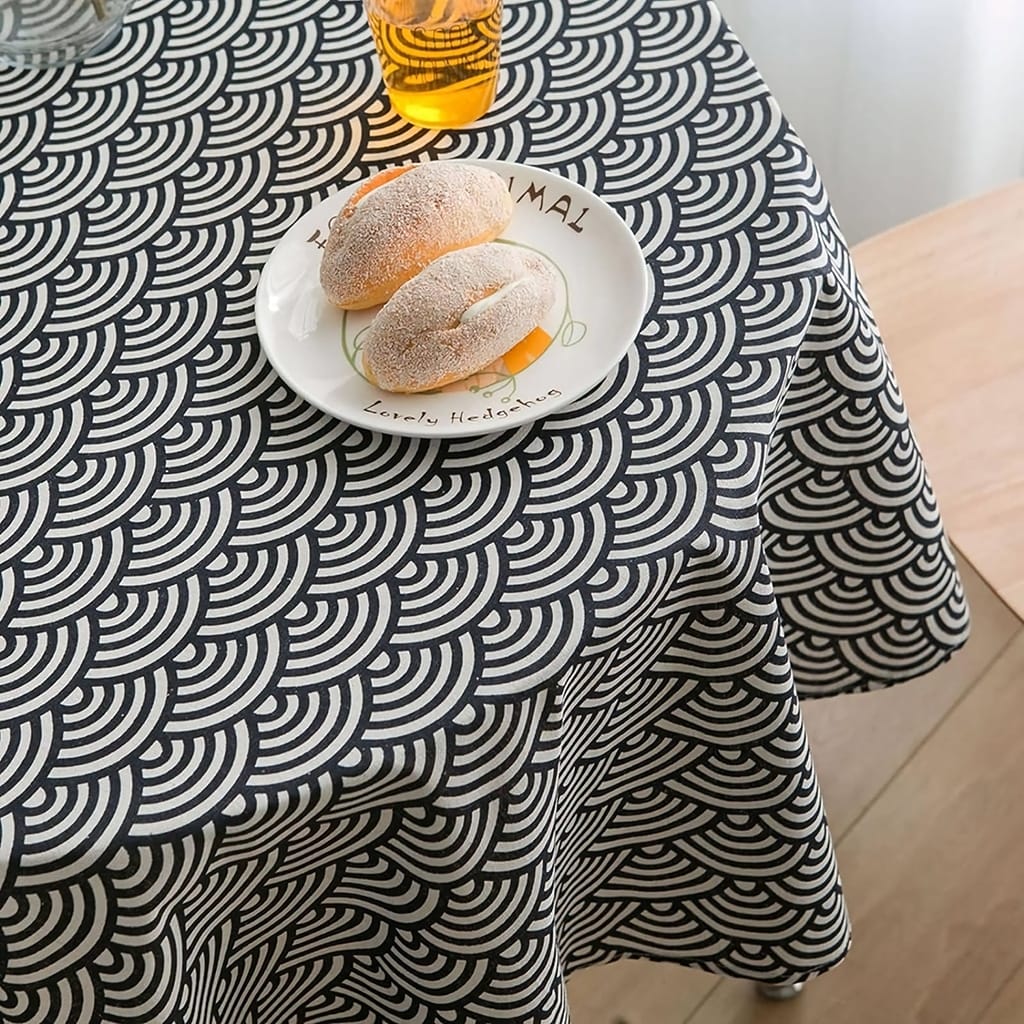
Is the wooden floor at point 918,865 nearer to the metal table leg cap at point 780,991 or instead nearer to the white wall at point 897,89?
the metal table leg cap at point 780,991

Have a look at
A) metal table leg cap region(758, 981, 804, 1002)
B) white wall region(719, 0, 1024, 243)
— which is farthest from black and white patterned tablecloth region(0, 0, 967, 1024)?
white wall region(719, 0, 1024, 243)

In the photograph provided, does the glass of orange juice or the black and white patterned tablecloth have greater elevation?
the glass of orange juice

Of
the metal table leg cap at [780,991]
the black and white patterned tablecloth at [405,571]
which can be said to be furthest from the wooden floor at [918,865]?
the black and white patterned tablecloth at [405,571]

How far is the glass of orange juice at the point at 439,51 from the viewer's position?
95cm

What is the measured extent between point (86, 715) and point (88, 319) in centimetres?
31

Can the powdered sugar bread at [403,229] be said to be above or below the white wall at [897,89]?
above

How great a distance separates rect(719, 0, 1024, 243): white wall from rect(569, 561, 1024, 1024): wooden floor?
1.95ft

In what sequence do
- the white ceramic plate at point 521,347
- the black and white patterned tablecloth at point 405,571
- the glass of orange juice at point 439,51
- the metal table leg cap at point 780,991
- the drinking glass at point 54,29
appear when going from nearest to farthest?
the black and white patterned tablecloth at point 405,571, the white ceramic plate at point 521,347, the glass of orange juice at point 439,51, the drinking glass at point 54,29, the metal table leg cap at point 780,991

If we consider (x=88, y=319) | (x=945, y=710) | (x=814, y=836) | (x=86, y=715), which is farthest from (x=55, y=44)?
(x=945, y=710)

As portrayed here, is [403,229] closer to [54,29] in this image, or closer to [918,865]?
[54,29]

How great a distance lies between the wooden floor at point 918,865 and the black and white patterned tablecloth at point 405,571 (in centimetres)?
32

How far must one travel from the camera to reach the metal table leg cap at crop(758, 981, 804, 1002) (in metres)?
1.31

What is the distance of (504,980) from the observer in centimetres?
80

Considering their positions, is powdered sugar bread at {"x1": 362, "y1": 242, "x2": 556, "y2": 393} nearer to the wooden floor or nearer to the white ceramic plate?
the white ceramic plate
